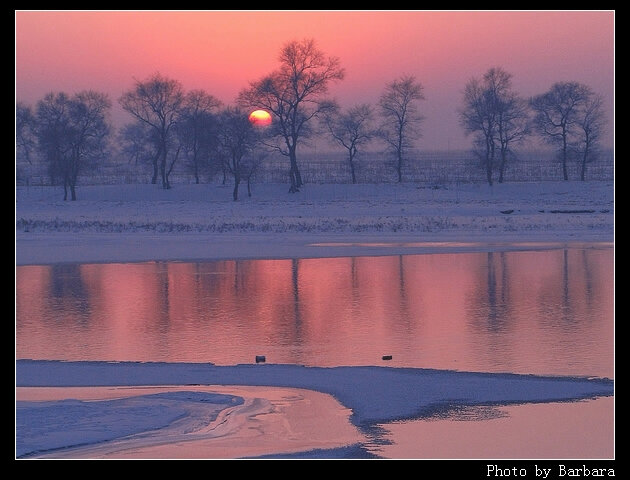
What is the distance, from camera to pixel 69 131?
73.1m

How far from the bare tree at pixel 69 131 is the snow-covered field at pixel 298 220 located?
2001mm

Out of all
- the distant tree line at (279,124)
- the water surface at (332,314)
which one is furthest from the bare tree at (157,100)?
the water surface at (332,314)

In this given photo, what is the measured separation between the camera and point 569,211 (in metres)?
49.2

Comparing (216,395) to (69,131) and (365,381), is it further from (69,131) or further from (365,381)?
(69,131)

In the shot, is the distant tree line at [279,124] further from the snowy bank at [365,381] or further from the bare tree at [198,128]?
the snowy bank at [365,381]

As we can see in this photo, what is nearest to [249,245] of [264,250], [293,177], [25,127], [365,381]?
[264,250]

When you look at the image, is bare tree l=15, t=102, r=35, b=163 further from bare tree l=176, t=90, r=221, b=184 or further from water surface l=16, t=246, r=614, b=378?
water surface l=16, t=246, r=614, b=378

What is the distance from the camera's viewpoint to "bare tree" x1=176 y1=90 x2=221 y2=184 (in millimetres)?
72312

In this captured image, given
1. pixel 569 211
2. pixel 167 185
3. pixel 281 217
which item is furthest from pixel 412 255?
pixel 167 185

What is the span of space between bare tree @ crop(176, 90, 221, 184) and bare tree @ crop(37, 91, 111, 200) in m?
7.17

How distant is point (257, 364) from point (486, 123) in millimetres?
68482

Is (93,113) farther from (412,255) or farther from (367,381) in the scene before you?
(367,381)

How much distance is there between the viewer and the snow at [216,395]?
9.58 meters

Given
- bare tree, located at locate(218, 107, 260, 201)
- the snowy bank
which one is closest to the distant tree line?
bare tree, located at locate(218, 107, 260, 201)
